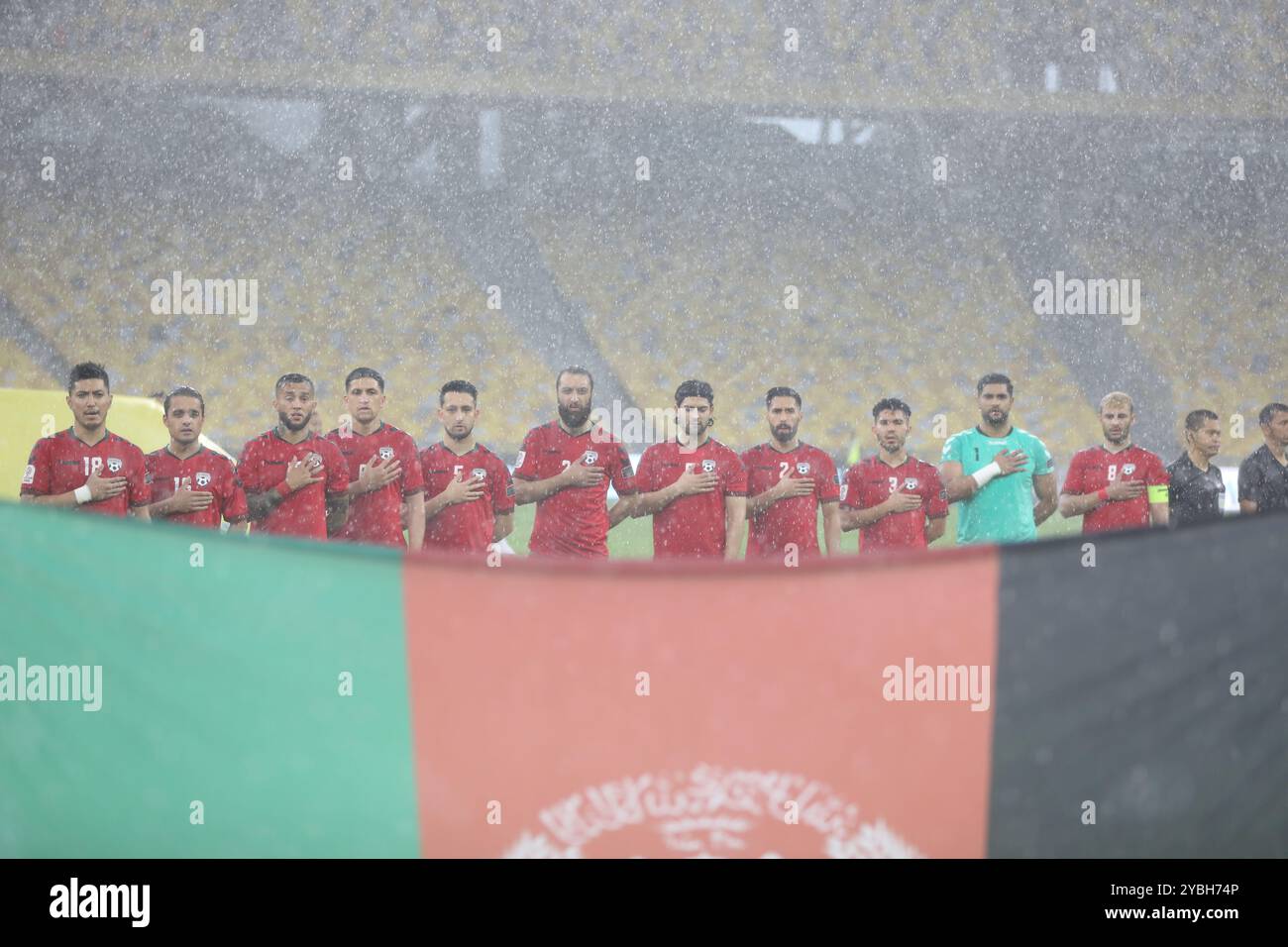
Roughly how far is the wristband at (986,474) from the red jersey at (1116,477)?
295 mm

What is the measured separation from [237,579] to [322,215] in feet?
53.4

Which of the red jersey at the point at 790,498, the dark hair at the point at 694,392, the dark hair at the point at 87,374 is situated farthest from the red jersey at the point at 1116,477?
the dark hair at the point at 87,374

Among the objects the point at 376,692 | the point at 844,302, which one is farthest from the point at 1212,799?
the point at 844,302

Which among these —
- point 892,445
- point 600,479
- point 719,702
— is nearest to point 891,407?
point 892,445

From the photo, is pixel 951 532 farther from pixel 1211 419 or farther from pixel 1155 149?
pixel 1155 149

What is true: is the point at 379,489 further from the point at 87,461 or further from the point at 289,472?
the point at 87,461

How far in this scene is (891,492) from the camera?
184 inches

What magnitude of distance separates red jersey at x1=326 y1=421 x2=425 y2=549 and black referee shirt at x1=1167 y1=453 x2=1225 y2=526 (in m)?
2.93

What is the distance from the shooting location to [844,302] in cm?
1780

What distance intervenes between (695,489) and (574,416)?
56 centimetres

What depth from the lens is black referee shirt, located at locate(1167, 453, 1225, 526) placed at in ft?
15.9

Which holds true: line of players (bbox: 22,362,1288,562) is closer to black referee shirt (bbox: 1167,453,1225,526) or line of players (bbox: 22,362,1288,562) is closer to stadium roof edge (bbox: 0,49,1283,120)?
black referee shirt (bbox: 1167,453,1225,526)

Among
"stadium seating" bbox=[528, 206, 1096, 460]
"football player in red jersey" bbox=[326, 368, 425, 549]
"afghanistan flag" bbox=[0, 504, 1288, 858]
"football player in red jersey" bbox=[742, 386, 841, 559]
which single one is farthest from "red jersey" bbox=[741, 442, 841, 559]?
"stadium seating" bbox=[528, 206, 1096, 460]

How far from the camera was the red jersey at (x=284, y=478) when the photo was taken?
4.36m
